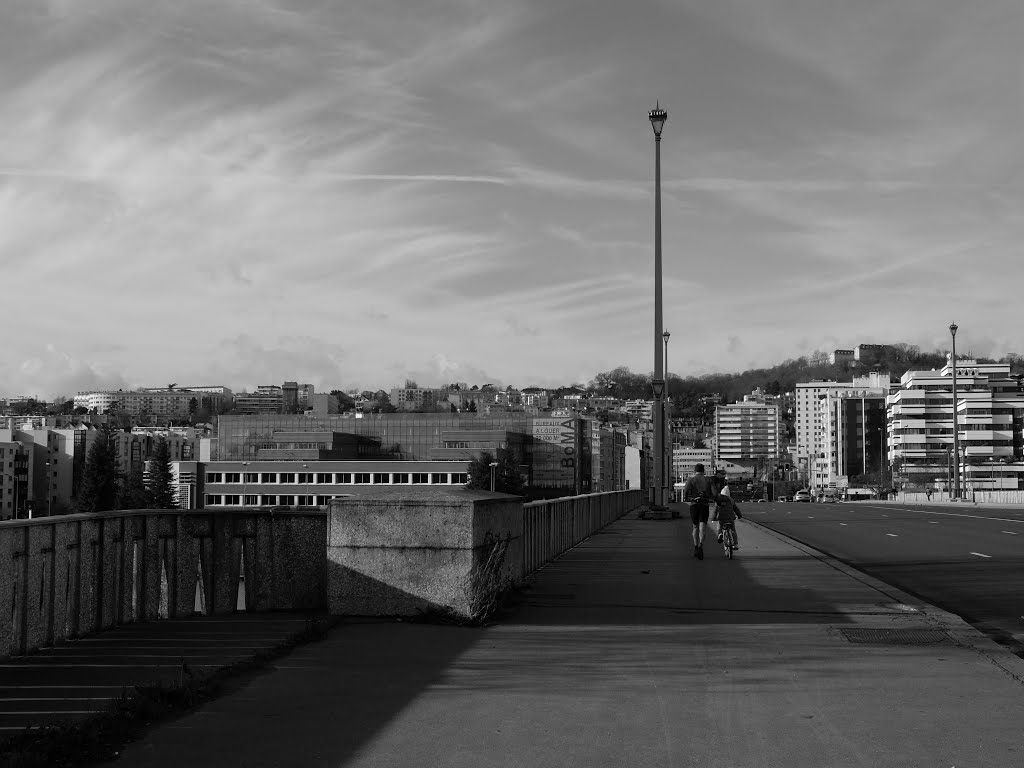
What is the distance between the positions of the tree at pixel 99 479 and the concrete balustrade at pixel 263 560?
151m

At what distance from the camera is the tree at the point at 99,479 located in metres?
155

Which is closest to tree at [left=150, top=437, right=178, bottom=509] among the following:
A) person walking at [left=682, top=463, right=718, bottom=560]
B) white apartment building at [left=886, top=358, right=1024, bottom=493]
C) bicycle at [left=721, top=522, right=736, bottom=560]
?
white apartment building at [left=886, top=358, right=1024, bottom=493]

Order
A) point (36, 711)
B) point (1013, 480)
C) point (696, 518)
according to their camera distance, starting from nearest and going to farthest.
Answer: point (36, 711) → point (696, 518) → point (1013, 480)

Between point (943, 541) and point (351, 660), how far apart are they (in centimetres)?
2048

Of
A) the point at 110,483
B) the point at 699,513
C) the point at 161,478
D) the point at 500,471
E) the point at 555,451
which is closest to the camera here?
the point at 699,513

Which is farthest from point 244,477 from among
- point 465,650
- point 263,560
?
point 465,650

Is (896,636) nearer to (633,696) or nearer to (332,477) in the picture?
(633,696)

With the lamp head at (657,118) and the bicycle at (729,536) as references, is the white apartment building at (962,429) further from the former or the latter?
the bicycle at (729,536)

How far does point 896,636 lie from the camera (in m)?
9.83

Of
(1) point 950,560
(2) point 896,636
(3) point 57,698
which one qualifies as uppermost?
(3) point 57,698

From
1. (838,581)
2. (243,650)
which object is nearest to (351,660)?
(243,650)

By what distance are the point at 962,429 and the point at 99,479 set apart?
121218 millimetres

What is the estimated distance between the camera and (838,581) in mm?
14969

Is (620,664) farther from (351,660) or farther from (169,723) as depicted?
→ (169,723)
